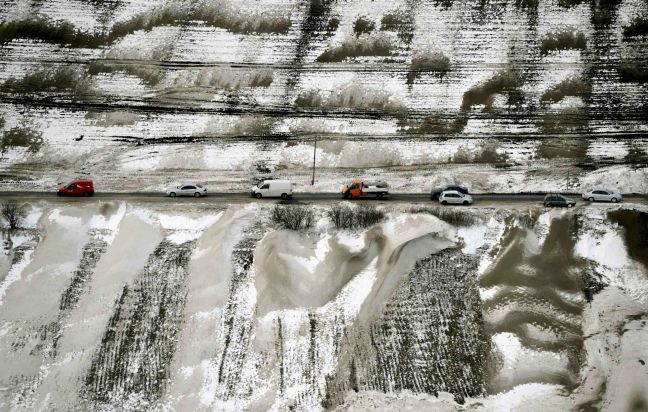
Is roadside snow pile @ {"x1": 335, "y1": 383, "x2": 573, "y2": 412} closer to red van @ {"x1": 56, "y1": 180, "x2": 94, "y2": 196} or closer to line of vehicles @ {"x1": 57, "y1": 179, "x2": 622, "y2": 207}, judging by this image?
line of vehicles @ {"x1": 57, "y1": 179, "x2": 622, "y2": 207}

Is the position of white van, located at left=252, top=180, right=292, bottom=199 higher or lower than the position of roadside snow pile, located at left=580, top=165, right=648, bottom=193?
lower

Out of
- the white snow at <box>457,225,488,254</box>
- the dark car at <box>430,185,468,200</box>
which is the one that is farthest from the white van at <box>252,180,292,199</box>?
the white snow at <box>457,225,488,254</box>

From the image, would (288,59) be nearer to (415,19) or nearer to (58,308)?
(415,19)

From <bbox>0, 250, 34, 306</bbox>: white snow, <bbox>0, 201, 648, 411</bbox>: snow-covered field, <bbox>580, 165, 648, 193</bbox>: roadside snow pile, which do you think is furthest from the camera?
<bbox>580, 165, 648, 193</bbox>: roadside snow pile

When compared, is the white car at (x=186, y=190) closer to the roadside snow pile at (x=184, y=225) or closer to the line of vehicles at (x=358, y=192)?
the line of vehicles at (x=358, y=192)

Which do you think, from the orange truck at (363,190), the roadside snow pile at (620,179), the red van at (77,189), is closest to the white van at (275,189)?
the orange truck at (363,190)

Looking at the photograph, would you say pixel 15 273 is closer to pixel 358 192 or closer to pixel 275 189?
pixel 275 189

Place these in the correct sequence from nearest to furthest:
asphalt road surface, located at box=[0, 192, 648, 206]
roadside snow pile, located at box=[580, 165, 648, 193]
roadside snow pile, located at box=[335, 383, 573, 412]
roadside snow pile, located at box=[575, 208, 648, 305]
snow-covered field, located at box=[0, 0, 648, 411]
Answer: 1. roadside snow pile, located at box=[335, 383, 573, 412]
2. snow-covered field, located at box=[0, 0, 648, 411]
3. roadside snow pile, located at box=[575, 208, 648, 305]
4. asphalt road surface, located at box=[0, 192, 648, 206]
5. roadside snow pile, located at box=[580, 165, 648, 193]
